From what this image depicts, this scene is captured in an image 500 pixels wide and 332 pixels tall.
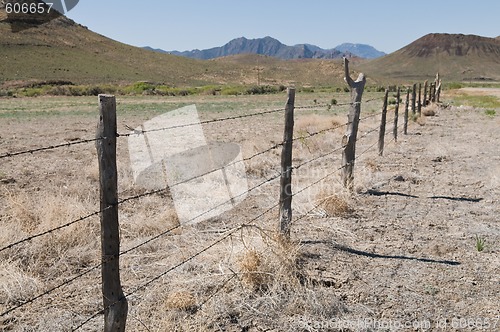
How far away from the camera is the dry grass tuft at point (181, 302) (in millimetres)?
4254

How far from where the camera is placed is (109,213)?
11.0 ft

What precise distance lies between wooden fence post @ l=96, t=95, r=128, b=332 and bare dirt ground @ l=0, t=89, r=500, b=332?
0.55 metres

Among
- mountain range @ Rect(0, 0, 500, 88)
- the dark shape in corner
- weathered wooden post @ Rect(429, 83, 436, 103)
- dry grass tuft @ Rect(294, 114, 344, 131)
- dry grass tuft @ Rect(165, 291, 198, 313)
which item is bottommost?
dry grass tuft @ Rect(294, 114, 344, 131)

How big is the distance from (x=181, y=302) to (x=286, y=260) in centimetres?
116

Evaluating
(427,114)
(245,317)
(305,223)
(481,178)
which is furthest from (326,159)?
(427,114)

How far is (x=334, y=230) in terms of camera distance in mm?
6520

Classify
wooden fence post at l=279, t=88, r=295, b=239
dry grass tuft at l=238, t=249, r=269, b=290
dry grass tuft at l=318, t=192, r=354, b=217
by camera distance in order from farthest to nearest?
dry grass tuft at l=318, t=192, r=354, b=217, wooden fence post at l=279, t=88, r=295, b=239, dry grass tuft at l=238, t=249, r=269, b=290

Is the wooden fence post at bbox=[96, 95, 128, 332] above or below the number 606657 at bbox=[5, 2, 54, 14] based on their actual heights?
below

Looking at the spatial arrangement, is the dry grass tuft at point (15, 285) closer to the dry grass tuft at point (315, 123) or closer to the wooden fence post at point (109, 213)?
the wooden fence post at point (109, 213)

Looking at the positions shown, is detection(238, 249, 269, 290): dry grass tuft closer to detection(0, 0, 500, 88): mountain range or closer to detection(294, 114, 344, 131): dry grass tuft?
detection(294, 114, 344, 131): dry grass tuft

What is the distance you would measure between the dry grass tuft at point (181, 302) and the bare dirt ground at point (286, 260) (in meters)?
0.01

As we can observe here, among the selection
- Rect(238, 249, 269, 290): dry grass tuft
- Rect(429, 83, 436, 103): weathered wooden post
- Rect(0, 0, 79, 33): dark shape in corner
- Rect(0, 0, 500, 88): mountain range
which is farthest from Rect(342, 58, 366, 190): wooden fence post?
Rect(0, 0, 79, 33): dark shape in corner

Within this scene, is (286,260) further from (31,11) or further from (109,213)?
(31,11)

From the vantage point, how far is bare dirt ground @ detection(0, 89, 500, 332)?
425cm
